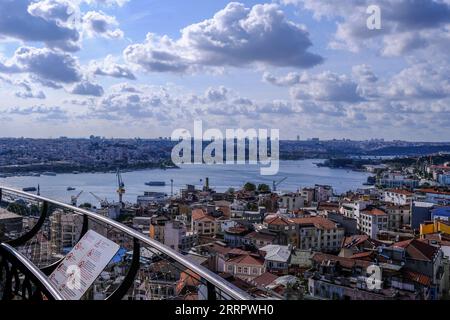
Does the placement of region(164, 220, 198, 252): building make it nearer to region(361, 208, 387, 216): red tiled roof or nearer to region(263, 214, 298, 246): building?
region(263, 214, 298, 246): building

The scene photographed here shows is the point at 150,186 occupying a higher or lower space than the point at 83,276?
lower

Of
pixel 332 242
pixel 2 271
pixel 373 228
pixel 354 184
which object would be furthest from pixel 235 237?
pixel 354 184

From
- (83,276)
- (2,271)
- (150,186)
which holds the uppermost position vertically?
(83,276)

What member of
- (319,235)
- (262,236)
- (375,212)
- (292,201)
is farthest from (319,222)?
(292,201)

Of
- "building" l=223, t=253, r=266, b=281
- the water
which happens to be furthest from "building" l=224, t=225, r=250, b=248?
the water

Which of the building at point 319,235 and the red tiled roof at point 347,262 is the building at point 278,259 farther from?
the building at point 319,235
